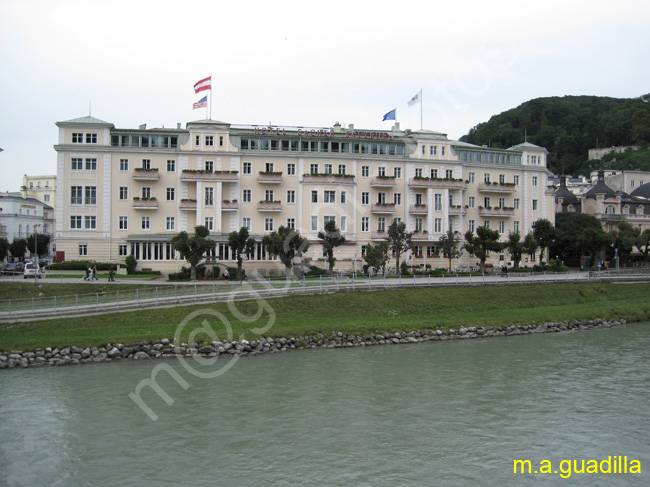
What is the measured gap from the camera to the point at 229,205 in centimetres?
6075

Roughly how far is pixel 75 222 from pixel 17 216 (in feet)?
183

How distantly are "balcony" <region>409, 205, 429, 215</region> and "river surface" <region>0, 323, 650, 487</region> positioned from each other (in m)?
37.8

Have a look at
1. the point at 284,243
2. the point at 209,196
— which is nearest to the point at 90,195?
the point at 209,196

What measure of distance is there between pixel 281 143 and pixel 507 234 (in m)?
30.3

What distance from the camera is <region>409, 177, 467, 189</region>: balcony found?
6606cm

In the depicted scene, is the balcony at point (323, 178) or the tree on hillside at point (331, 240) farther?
the balcony at point (323, 178)

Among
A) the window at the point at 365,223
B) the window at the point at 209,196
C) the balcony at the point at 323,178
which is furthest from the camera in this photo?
the window at the point at 365,223

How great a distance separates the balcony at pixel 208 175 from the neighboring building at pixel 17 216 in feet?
172

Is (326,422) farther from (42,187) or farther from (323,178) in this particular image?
(42,187)

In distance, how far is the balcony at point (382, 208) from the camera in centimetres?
6481

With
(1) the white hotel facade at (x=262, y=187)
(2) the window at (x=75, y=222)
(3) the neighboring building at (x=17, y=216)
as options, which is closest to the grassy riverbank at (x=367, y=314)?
(1) the white hotel facade at (x=262, y=187)

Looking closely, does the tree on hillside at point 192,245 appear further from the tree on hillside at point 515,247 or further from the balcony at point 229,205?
the tree on hillside at point 515,247

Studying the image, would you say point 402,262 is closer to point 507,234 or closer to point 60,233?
point 507,234

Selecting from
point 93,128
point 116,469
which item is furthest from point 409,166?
point 116,469
